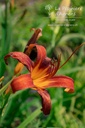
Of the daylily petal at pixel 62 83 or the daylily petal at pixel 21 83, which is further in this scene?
the daylily petal at pixel 62 83

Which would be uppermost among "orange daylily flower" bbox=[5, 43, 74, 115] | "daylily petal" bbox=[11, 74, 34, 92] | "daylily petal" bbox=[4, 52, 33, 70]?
"daylily petal" bbox=[4, 52, 33, 70]

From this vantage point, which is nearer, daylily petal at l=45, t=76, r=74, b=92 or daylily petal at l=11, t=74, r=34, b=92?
daylily petal at l=11, t=74, r=34, b=92

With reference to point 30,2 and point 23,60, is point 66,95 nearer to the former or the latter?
point 23,60

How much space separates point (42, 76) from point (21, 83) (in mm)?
205

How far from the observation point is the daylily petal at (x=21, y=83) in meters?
1.18

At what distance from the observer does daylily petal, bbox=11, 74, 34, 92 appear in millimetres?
1185

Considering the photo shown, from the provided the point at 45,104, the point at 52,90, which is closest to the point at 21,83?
the point at 45,104

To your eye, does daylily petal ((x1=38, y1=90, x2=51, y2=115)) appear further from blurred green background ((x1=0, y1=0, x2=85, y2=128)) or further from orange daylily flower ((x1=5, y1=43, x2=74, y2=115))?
blurred green background ((x1=0, y1=0, x2=85, y2=128))

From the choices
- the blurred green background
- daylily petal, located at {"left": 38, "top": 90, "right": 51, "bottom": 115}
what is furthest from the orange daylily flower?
the blurred green background

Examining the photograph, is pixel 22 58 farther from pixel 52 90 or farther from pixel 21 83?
pixel 52 90

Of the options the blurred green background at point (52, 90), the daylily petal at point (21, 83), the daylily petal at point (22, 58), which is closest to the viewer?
the daylily petal at point (21, 83)

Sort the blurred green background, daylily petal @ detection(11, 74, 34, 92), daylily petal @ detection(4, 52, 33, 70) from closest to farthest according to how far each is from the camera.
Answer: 1. daylily petal @ detection(11, 74, 34, 92)
2. daylily petal @ detection(4, 52, 33, 70)
3. the blurred green background

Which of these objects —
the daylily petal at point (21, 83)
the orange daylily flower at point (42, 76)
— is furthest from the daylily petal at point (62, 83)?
the daylily petal at point (21, 83)

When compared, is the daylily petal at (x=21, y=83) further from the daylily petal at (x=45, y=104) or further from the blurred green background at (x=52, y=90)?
the blurred green background at (x=52, y=90)
